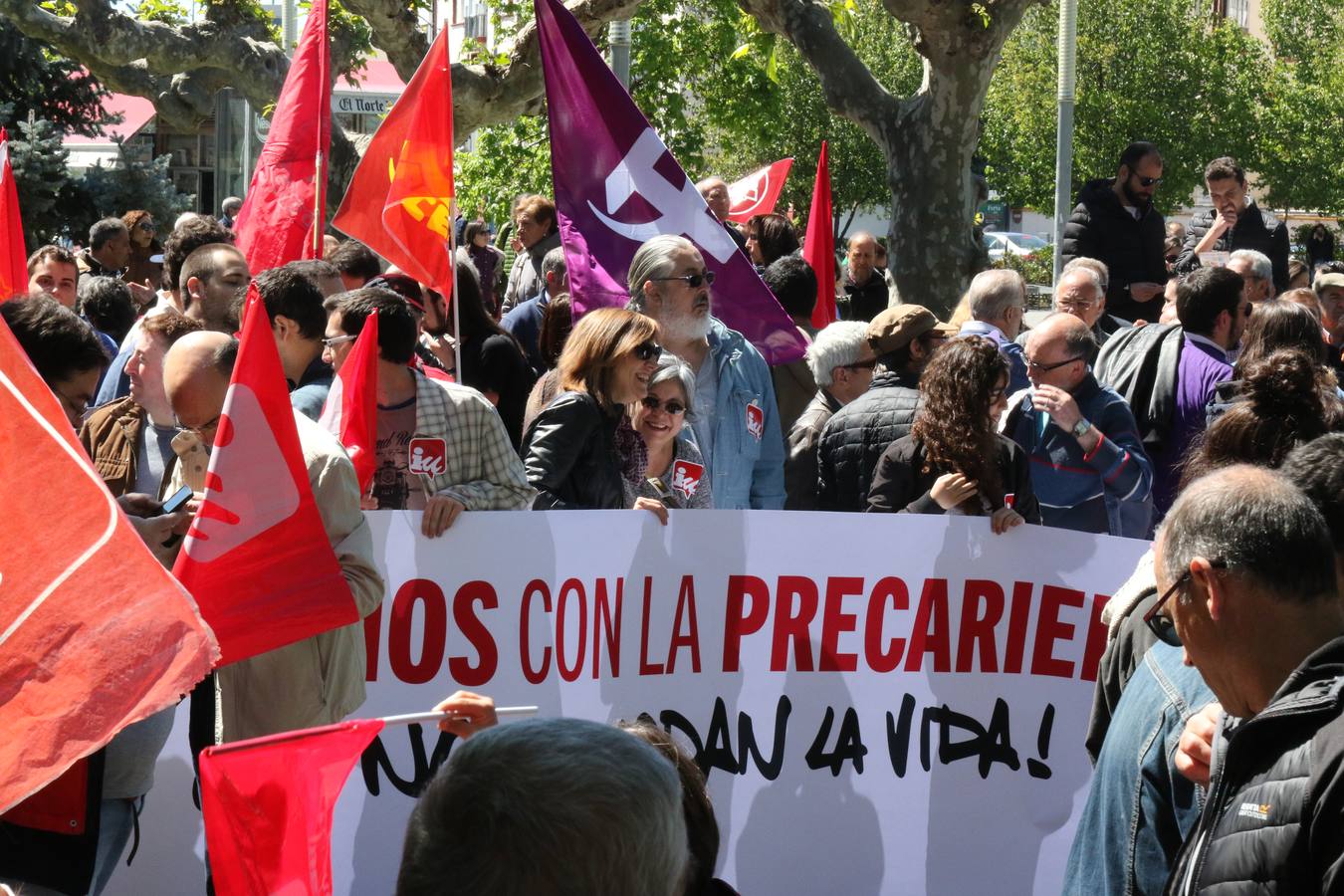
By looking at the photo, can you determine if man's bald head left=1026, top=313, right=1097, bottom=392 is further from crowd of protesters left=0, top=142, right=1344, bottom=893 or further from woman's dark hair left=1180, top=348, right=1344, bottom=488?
woman's dark hair left=1180, top=348, right=1344, bottom=488

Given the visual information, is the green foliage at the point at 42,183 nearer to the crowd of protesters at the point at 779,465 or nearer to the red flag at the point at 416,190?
the crowd of protesters at the point at 779,465

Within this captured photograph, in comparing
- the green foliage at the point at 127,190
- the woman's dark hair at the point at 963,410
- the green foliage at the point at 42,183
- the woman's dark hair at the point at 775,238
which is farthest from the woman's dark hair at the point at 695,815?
the green foliage at the point at 127,190

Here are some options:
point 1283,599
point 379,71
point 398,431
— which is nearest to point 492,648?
point 398,431

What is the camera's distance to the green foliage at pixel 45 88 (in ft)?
68.1

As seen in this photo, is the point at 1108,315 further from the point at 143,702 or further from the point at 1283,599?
the point at 143,702

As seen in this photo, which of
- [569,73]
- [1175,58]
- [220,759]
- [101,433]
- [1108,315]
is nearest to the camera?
→ [220,759]

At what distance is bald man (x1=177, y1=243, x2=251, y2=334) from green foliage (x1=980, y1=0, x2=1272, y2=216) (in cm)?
3186

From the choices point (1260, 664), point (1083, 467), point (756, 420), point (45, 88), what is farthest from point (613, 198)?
point (45, 88)

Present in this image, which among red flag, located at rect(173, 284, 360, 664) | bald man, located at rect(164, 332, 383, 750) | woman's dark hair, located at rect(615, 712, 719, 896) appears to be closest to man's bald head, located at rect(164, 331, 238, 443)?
bald man, located at rect(164, 332, 383, 750)

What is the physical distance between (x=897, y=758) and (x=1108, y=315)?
534cm

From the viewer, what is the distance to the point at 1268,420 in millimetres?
3910

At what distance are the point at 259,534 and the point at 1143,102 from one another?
34950 millimetres

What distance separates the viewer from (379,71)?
44.2 m

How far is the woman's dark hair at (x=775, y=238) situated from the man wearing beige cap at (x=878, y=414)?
3214 millimetres
